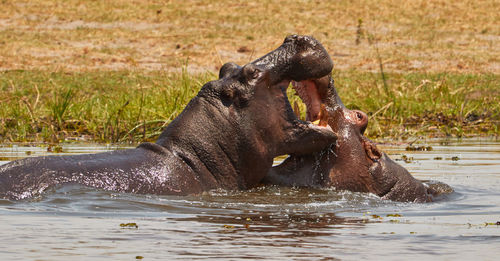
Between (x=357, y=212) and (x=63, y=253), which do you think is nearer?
(x=63, y=253)

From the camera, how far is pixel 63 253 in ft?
11.4

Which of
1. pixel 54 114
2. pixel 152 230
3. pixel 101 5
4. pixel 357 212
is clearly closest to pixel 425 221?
pixel 357 212

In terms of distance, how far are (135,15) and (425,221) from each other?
21859 millimetres

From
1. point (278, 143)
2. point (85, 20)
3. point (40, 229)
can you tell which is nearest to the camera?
point (40, 229)

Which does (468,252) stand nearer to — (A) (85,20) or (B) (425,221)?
(B) (425,221)

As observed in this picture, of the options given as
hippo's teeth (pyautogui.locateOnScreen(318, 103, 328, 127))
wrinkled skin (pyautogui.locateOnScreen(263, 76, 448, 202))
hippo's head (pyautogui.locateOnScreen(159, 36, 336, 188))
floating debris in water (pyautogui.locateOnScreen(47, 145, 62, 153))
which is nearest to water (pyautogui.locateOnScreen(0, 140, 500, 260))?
wrinkled skin (pyautogui.locateOnScreen(263, 76, 448, 202))

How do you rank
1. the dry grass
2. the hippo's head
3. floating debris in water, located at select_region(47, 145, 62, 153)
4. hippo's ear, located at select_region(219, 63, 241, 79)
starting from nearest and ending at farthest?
Result: 1. the hippo's head
2. hippo's ear, located at select_region(219, 63, 241, 79)
3. floating debris in water, located at select_region(47, 145, 62, 153)
4. the dry grass

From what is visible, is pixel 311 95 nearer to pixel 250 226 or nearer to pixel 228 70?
pixel 228 70

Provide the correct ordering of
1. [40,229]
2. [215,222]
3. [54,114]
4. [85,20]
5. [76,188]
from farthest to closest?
[85,20], [54,114], [76,188], [215,222], [40,229]

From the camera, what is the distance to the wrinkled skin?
577cm

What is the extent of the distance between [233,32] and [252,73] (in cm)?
1843

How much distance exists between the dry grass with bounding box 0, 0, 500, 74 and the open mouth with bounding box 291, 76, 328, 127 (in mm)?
12692

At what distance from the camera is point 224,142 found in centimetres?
535

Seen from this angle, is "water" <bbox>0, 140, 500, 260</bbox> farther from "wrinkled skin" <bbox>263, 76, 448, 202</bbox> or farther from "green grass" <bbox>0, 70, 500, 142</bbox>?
"green grass" <bbox>0, 70, 500, 142</bbox>
